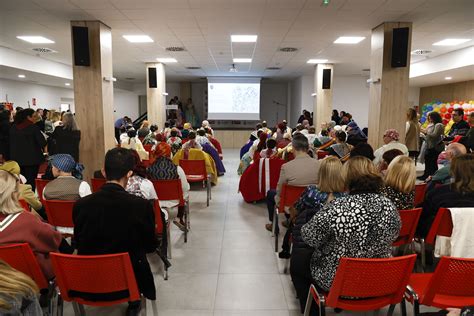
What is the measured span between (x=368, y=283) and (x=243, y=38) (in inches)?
293

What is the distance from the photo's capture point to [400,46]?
6.78 metres

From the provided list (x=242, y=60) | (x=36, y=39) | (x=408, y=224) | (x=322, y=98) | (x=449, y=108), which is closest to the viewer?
(x=408, y=224)

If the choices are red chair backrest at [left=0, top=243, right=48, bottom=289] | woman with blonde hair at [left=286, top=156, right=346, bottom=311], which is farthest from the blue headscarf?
woman with blonde hair at [left=286, top=156, right=346, bottom=311]

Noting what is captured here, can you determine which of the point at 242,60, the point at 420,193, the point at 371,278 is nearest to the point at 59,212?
the point at 371,278

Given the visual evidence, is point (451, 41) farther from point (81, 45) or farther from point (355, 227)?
point (355, 227)

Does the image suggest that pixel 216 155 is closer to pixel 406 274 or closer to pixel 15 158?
pixel 15 158

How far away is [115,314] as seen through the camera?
288 centimetres

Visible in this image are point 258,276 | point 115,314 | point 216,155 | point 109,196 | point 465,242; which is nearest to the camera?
point 109,196

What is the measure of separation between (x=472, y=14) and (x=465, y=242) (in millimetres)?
5551

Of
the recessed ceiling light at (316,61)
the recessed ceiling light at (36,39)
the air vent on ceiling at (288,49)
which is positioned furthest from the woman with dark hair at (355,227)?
the recessed ceiling light at (316,61)

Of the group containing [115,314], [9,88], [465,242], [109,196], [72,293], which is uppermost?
[9,88]

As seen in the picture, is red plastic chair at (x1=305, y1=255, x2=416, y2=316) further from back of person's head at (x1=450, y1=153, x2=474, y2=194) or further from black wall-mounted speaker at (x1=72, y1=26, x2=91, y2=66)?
black wall-mounted speaker at (x1=72, y1=26, x2=91, y2=66)

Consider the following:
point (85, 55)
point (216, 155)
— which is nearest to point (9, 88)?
point (85, 55)

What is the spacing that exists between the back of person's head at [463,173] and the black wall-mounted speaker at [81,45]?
249 inches
